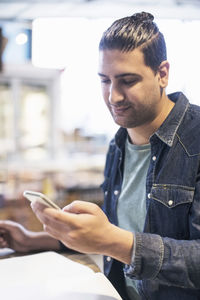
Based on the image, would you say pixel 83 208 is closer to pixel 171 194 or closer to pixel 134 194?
pixel 171 194

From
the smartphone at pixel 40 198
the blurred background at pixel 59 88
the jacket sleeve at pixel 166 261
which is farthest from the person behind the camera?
the blurred background at pixel 59 88

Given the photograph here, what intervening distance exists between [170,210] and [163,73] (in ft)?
1.48

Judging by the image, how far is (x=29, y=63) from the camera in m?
5.00

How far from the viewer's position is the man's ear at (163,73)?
1.08 meters

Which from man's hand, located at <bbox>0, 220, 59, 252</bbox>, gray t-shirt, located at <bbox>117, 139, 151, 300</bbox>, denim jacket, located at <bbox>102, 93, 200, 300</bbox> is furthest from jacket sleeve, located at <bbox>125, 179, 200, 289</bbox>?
man's hand, located at <bbox>0, 220, 59, 252</bbox>

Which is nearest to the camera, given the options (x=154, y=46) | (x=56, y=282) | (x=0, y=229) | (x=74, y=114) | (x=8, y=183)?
(x=56, y=282)

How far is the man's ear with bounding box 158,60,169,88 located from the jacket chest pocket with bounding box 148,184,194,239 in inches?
13.6

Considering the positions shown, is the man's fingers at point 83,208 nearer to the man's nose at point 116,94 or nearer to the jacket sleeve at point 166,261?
the jacket sleeve at point 166,261

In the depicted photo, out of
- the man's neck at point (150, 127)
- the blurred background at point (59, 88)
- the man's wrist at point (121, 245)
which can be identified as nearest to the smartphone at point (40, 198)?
the man's wrist at point (121, 245)

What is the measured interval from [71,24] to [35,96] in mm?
2955

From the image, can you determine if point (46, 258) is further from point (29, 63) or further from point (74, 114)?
point (74, 114)

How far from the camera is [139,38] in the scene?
1026 millimetres

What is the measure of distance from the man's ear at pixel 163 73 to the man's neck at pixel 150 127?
0.07 metres

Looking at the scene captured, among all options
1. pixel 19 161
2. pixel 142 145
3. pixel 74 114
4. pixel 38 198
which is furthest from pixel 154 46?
pixel 74 114
